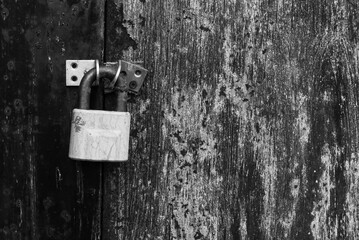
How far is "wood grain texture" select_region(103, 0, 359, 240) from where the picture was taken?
41.3 inches

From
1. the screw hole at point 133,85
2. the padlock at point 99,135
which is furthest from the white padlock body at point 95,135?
the screw hole at point 133,85

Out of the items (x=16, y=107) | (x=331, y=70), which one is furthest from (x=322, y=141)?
(x=16, y=107)

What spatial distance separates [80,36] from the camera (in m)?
1.04

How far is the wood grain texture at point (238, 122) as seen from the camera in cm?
105

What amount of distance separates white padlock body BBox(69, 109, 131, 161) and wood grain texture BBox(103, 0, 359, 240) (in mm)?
107

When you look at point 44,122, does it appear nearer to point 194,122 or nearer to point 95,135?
point 95,135

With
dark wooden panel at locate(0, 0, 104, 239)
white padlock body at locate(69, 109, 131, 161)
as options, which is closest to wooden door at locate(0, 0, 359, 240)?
dark wooden panel at locate(0, 0, 104, 239)

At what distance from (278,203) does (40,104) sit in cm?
46

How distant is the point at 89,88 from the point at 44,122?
0.12m

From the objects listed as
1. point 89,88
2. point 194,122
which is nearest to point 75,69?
point 89,88

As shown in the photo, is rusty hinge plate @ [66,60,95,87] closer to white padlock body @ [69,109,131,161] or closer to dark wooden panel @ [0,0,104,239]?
dark wooden panel @ [0,0,104,239]

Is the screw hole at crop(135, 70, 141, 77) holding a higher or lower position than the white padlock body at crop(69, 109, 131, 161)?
higher

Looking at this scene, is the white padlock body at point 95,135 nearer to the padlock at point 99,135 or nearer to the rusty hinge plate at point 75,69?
the padlock at point 99,135

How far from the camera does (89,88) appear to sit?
38.7 inches
